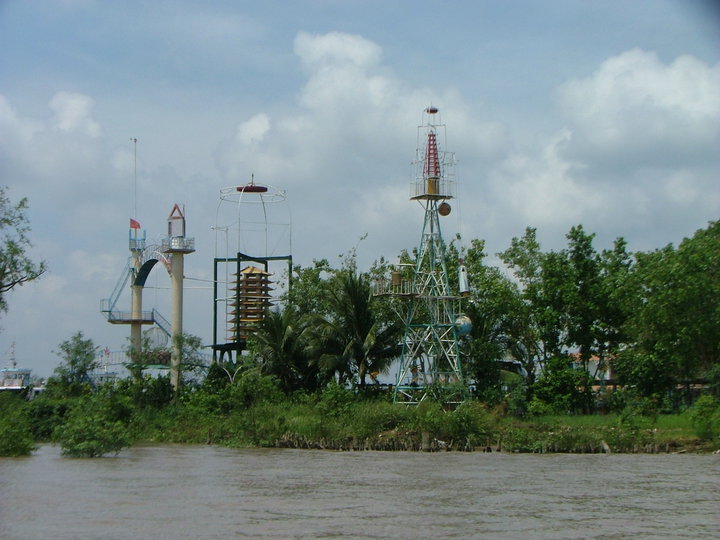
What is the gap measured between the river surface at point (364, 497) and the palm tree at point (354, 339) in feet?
45.8

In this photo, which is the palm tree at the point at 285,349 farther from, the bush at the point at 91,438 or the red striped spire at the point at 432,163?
the bush at the point at 91,438

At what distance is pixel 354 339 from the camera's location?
44.0m

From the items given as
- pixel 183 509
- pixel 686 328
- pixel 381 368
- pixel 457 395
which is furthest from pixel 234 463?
pixel 686 328

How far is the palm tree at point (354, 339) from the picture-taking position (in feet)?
143

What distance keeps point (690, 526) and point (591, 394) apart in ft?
94.5

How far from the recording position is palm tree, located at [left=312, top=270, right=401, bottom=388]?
43656mm

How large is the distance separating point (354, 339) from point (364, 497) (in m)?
24.1

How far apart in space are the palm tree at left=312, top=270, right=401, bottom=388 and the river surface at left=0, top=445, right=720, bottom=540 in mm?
13961

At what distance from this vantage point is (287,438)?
1399 inches

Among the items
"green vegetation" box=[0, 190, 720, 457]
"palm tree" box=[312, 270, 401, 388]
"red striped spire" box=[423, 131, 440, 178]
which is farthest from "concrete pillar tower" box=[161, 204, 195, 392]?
"red striped spire" box=[423, 131, 440, 178]

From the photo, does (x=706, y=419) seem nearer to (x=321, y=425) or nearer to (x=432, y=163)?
(x=321, y=425)

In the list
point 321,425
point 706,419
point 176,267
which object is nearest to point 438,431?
point 321,425

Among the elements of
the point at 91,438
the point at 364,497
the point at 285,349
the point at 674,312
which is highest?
the point at 674,312

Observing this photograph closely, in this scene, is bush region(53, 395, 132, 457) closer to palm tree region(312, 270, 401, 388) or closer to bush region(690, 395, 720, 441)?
palm tree region(312, 270, 401, 388)
